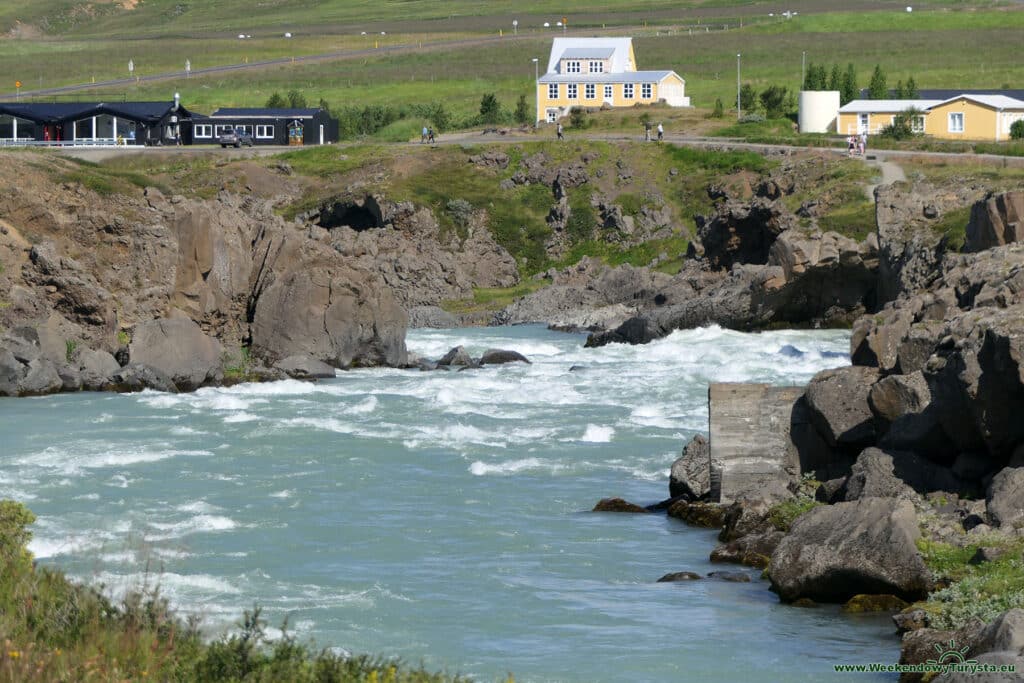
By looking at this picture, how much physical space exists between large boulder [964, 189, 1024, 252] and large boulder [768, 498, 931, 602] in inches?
819

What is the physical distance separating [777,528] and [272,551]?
9.24 m

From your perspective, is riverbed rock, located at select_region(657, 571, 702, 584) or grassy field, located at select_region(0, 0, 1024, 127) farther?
grassy field, located at select_region(0, 0, 1024, 127)

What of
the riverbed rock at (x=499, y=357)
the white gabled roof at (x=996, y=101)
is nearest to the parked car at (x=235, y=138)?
the white gabled roof at (x=996, y=101)

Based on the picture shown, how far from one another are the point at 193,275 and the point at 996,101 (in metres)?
71.1

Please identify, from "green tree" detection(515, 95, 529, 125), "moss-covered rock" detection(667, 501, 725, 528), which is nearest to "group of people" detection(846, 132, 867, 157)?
"green tree" detection(515, 95, 529, 125)

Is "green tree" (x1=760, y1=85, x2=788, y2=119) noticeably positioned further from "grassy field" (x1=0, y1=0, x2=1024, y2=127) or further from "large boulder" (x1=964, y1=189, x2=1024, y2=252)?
"large boulder" (x1=964, y1=189, x2=1024, y2=252)

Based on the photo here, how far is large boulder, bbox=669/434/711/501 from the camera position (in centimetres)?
3172

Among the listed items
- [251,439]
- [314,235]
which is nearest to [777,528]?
[251,439]

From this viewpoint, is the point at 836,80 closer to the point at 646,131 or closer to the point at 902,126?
the point at 902,126

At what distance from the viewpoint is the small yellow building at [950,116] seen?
357 feet

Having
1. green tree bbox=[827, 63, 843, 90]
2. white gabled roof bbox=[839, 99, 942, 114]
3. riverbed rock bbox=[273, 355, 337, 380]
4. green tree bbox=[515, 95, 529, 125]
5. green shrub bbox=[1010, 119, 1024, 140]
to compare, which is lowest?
riverbed rock bbox=[273, 355, 337, 380]

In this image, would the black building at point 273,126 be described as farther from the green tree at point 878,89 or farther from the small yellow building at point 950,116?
the green tree at point 878,89

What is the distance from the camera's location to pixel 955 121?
111 meters

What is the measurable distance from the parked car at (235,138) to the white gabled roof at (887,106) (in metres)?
45.4
